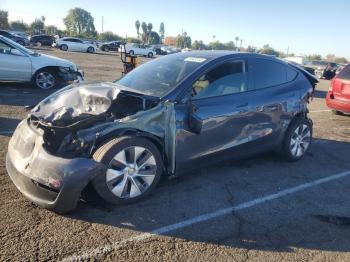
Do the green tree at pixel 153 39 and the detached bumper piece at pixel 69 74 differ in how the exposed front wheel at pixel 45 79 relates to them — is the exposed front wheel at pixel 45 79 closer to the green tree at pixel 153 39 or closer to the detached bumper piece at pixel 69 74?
the detached bumper piece at pixel 69 74

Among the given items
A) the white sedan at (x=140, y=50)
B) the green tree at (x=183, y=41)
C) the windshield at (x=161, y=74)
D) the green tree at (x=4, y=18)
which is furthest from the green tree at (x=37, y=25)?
the windshield at (x=161, y=74)

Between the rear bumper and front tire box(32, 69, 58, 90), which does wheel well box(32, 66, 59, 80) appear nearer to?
front tire box(32, 69, 58, 90)

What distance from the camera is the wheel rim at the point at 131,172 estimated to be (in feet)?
12.8

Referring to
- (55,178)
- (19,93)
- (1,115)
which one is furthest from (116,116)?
(19,93)

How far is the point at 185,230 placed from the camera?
368 centimetres

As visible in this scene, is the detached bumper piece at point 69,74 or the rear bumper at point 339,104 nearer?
the rear bumper at point 339,104

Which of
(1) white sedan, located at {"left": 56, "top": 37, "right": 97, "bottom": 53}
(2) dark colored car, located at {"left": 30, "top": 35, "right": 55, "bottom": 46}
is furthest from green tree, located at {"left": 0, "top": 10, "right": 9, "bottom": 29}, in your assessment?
(1) white sedan, located at {"left": 56, "top": 37, "right": 97, "bottom": 53}

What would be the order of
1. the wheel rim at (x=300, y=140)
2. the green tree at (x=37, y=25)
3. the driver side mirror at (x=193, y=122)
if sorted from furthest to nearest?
1. the green tree at (x=37, y=25)
2. the wheel rim at (x=300, y=140)
3. the driver side mirror at (x=193, y=122)

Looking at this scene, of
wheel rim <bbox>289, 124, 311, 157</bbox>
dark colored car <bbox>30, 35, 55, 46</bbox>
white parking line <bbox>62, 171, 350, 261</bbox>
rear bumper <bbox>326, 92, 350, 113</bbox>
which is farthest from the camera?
dark colored car <bbox>30, 35, 55, 46</bbox>

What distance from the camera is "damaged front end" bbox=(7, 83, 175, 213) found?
356 cm

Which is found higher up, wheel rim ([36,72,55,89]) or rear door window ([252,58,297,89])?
rear door window ([252,58,297,89])

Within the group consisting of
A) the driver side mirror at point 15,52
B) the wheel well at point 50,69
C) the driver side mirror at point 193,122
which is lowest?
the wheel well at point 50,69

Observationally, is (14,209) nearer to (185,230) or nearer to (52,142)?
(52,142)

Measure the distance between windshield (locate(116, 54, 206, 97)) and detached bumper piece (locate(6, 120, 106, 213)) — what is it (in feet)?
4.46
